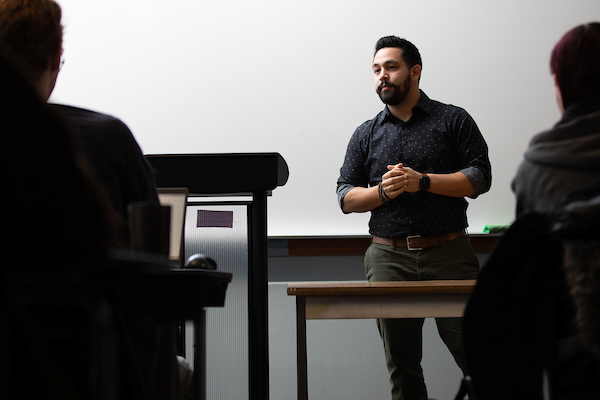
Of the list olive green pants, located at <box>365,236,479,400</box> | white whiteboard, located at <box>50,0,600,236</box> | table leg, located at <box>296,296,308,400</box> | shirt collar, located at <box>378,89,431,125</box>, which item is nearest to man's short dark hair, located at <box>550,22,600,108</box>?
table leg, located at <box>296,296,308,400</box>

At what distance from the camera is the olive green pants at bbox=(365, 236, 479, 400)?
2047 millimetres

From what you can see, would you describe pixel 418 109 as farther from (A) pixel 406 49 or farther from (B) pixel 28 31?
(B) pixel 28 31

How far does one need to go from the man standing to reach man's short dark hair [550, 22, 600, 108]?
1.12m

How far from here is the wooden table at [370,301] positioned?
5.61 ft

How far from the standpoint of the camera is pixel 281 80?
2816 mm

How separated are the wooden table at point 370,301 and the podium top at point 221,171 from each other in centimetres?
34

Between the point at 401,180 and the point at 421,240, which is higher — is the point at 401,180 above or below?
above

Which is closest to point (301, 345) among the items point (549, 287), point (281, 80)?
point (549, 287)

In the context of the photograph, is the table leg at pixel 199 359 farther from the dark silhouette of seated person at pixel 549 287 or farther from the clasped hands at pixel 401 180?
the clasped hands at pixel 401 180

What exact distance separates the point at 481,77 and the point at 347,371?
1.61 metres

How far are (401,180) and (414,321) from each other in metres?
0.52

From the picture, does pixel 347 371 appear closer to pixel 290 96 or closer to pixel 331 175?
pixel 331 175

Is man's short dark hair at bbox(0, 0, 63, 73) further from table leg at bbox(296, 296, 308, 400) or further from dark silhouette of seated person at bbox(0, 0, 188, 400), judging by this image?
table leg at bbox(296, 296, 308, 400)

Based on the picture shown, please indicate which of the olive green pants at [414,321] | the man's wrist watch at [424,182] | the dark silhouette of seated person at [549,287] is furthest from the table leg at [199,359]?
the man's wrist watch at [424,182]
